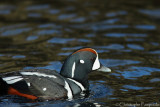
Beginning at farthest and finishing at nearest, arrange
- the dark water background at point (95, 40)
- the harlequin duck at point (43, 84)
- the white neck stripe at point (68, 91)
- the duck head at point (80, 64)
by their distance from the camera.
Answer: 1. the dark water background at point (95, 40)
2. the duck head at point (80, 64)
3. the white neck stripe at point (68, 91)
4. the harlequin duck at point (43, 84)

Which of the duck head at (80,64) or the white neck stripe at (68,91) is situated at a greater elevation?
the duck head at (80,64)

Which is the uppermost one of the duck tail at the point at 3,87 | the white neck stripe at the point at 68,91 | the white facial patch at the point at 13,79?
the white facial patch at the point at 13,79

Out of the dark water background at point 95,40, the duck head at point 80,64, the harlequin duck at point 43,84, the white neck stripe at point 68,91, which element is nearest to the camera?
the harlequin duck at point 43,84

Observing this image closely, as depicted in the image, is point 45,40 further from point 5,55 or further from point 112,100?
point 112,100

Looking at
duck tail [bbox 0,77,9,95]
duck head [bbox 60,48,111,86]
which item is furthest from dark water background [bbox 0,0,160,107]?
duck head [bbox 60,48,111,86]

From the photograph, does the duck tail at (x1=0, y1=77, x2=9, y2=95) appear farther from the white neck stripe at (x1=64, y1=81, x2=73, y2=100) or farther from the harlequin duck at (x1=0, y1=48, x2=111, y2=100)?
the white neck stripe at (x1=64, y1=81, x2=73, y2=100)

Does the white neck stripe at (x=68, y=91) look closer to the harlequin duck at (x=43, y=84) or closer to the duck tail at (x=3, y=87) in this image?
the harlequin duck at (x=43, y=84)

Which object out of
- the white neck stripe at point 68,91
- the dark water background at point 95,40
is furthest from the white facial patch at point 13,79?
the white neck stripe at point 68,91

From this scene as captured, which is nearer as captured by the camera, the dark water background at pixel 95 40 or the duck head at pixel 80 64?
the duck head at pixel 80 64

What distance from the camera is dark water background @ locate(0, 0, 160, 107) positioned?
31.7ft

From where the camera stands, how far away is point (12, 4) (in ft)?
61.1

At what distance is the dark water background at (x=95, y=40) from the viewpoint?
966 centimetres

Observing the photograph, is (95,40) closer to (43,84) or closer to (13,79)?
(43,84)

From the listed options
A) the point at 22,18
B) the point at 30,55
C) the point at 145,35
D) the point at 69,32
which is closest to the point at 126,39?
the point at 145,35
